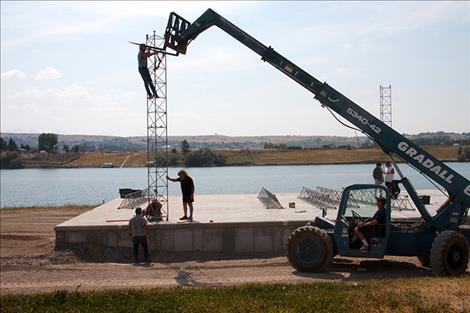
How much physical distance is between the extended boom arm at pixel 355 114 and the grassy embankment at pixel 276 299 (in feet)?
9.15

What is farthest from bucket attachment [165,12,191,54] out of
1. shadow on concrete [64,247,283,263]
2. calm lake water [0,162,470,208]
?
calm lake water [0,162,470,208]

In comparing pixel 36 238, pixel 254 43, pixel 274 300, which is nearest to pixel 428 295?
pixel 274 300

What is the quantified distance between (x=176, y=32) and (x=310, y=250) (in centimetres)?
762

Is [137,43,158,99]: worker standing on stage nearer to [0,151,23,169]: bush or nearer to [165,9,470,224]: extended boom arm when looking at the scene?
[165,9,470,224]: extended boom arm

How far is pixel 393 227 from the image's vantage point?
15.3 metres

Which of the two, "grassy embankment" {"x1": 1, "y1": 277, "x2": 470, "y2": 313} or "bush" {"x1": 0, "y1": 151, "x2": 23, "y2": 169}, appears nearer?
"grassy embankment" {"x1": 1, "y1": 277, "x2": 470, "y2": 313}

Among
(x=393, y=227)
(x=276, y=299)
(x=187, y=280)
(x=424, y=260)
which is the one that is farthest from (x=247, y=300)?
(x=424, y=260)

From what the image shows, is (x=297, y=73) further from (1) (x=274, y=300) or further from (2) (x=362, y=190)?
(1) (x=274, y=300)

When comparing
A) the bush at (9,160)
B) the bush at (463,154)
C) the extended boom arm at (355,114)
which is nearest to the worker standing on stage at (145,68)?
the extended boom arm at (355,114)

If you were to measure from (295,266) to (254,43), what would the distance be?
20.2 ft

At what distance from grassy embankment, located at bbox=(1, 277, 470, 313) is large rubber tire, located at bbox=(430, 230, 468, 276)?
1.18 meters

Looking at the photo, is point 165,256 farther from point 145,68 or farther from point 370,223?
point 370,223

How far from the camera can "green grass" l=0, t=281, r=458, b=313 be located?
1086cm

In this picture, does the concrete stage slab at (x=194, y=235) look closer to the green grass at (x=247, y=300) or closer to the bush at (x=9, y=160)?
the green grass at (x=247, y=300)
